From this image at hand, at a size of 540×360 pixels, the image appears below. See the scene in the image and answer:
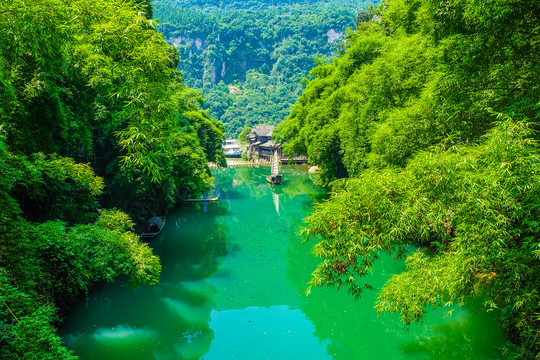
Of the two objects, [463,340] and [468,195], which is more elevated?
[468,195]

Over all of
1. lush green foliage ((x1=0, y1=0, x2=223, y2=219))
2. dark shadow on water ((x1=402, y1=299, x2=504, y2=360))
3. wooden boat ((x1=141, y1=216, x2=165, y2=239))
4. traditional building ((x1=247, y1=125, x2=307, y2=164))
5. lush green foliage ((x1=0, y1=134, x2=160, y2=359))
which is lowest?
traditional building ((x1=247, y1=125, x2=307, y2=164))

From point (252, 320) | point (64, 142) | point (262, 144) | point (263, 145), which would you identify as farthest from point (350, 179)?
point (262, 144)

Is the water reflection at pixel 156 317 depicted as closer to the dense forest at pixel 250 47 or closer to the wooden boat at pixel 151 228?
the wooden boat at pixel 151 228

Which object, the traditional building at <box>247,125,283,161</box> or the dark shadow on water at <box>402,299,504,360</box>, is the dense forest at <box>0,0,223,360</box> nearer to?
the dark shadow on water at <box>402,299,504,360</box>

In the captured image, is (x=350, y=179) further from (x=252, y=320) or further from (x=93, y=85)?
(x=93, y=85)

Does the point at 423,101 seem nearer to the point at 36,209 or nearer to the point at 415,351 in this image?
the point at 415,351

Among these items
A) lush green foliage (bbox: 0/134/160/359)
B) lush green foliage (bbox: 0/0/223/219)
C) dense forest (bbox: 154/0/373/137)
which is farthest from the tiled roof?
lush green foliage (bbox: 0/134/160/359)
